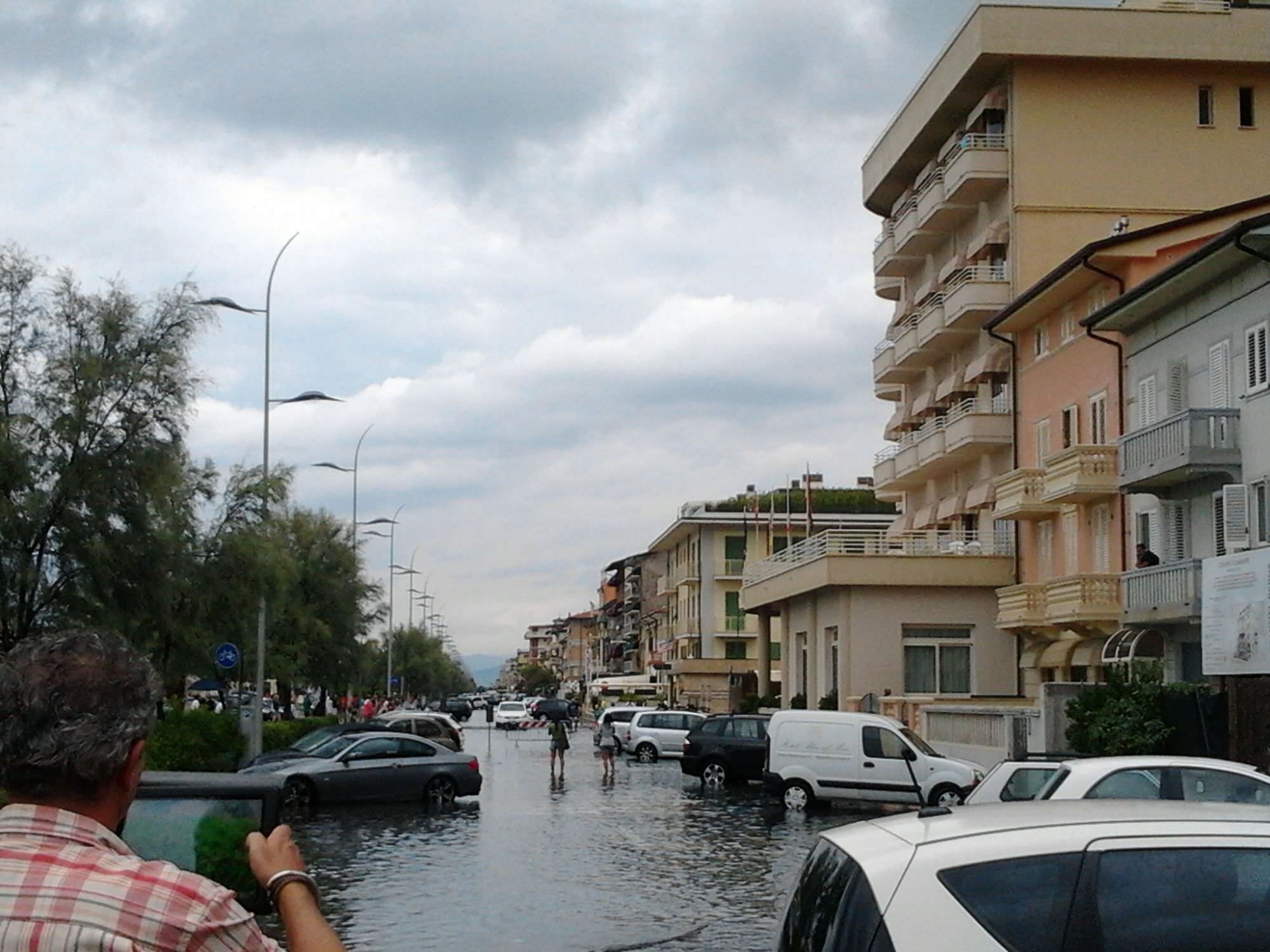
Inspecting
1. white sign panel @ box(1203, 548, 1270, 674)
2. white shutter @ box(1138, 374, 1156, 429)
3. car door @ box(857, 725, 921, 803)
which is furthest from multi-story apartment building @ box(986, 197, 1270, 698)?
car door @ box(857, 725, 921, 803)

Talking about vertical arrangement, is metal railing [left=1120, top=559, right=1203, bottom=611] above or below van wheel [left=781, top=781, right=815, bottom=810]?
above

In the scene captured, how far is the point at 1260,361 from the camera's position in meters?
32.8

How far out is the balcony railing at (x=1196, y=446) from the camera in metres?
33.8

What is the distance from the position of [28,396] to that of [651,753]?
98.9ft

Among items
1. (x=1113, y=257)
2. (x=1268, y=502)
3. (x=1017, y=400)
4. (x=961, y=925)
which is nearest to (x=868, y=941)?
(x=961, y=925)

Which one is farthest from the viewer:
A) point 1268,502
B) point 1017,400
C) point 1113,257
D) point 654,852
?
point 1017,400

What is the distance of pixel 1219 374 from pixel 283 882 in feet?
112

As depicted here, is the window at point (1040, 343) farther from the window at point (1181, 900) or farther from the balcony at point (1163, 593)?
the window at point (1181, 900)

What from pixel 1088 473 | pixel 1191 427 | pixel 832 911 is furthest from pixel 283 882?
pixel 1088 473

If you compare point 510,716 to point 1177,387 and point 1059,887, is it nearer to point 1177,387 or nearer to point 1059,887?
point 1177,387

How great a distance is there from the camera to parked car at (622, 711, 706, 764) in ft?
179

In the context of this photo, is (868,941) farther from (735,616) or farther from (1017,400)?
(735,616)

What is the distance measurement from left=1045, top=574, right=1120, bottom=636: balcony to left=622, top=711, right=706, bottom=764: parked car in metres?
14.5

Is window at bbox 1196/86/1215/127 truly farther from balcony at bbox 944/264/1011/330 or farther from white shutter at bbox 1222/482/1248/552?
white shutter at bbox 1222/482/1248/552
